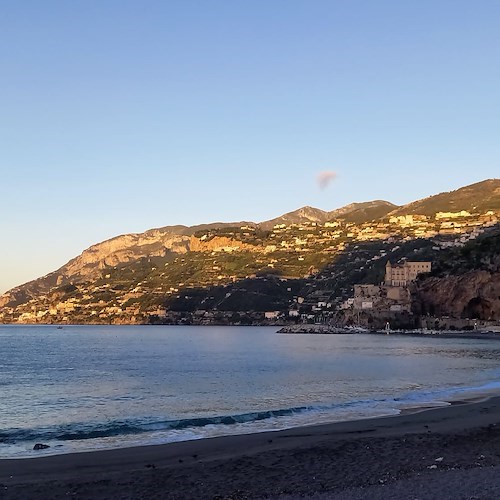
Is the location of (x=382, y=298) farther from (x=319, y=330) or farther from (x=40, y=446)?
(x=40, y=446)

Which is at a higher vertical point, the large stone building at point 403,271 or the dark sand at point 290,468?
the large stone building at point 403,271

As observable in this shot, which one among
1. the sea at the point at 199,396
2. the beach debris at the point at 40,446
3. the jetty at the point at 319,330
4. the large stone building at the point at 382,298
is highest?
the large stone building at the point at 382,298

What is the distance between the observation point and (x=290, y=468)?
12922 millimetres

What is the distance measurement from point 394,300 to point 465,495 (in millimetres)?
127316

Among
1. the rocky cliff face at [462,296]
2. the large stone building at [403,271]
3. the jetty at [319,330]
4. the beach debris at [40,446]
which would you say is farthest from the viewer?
the large stone building at [403,271]

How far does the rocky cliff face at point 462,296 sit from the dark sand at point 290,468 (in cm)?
9227

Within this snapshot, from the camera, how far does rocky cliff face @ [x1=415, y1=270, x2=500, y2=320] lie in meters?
104

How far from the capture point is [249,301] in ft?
585

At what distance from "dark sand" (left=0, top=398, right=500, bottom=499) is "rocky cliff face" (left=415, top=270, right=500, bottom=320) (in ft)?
303

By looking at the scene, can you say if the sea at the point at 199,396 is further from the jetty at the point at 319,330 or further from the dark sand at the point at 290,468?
the jetty at the point at 319,330

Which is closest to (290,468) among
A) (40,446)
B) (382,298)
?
(40,446)

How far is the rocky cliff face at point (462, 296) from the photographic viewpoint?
4114 inches

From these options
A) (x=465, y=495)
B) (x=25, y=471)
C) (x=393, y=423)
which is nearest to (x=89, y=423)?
(x=25, y=471)

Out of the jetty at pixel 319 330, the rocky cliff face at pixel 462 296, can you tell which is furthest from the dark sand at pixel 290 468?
the jetty at pixel 319 330
